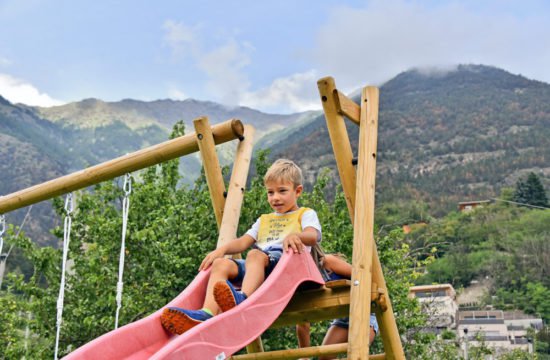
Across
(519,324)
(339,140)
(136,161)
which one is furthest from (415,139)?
(339,140)

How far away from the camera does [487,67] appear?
167625mm

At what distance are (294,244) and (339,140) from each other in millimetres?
692

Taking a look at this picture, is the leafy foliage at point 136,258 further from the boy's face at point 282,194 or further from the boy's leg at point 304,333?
the boy's face at point 282,194

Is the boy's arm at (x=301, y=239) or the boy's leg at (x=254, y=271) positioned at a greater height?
the boy's arm at (x=301, y=239)

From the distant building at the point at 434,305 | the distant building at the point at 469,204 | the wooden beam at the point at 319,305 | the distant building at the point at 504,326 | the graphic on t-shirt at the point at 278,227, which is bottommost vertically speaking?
the distant building at the point at 504,326

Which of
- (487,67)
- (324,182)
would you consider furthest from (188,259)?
(487,67)

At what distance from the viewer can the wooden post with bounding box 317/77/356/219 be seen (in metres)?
3.31

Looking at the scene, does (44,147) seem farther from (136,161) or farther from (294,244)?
(294,244)

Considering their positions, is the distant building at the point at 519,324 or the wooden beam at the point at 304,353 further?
the distant building at the point at 519,324

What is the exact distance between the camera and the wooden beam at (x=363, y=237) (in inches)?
114

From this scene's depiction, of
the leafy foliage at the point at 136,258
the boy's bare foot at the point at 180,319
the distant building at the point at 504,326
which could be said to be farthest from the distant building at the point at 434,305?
the distant building at the point at 504,326

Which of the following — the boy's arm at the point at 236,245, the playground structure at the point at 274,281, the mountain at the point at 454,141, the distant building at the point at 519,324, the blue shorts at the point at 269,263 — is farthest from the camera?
the mountain at the point at 454,141

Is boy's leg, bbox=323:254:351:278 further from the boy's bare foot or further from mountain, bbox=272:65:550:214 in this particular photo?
mountain, bbox=272:65:550:214

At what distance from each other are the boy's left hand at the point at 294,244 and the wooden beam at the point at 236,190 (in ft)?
2.22
